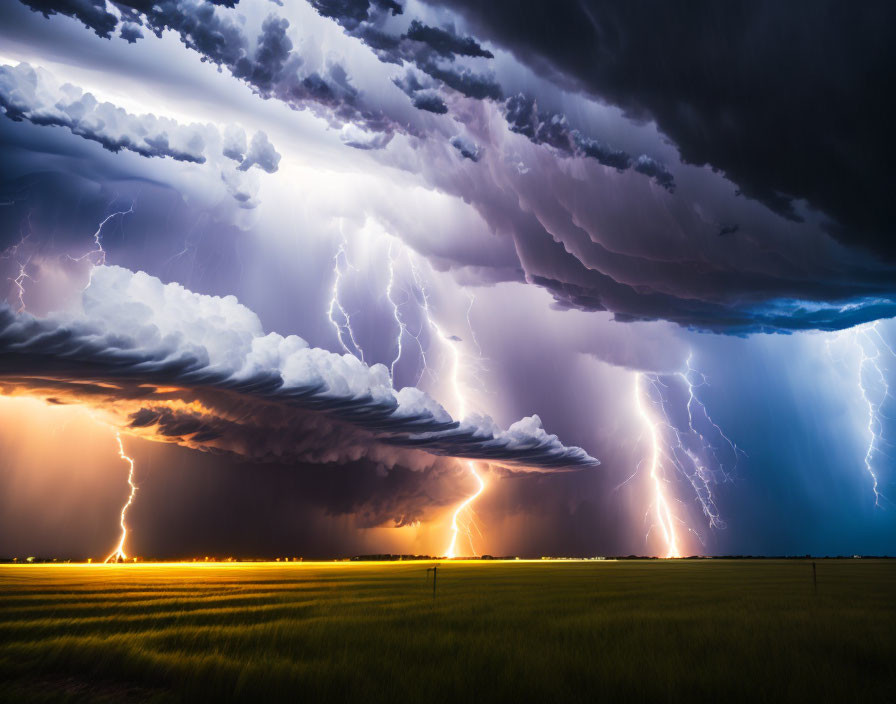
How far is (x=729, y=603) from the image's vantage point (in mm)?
26281

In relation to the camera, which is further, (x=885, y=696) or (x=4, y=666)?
(x=4, y=666)

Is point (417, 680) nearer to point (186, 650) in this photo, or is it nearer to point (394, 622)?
point (186, 650)

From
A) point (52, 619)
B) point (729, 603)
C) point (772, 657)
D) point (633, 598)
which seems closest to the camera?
point (772, 657)

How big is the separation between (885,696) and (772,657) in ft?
10.0

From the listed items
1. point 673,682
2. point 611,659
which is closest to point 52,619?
point 611,659

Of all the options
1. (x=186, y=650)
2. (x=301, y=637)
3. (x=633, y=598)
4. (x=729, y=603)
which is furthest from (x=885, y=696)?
(x=633, y=598)

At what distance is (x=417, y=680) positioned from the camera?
35.4 feet

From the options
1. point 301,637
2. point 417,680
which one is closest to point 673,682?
point 417,680

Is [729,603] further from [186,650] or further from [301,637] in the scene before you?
[186,650]

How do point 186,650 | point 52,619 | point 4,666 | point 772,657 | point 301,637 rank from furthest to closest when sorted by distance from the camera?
point 52,619 < point 301,637 < point 186,650 < point 772,657 < point 4,666

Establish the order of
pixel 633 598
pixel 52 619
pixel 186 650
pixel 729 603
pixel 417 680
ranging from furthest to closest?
1. pixel 633 598
2. pixel 729 603
3. pixel 52 619
4. pixel 186 650
5. pixel 417 680

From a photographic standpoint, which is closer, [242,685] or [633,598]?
[242,685]

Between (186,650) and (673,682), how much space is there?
9860 millimetres

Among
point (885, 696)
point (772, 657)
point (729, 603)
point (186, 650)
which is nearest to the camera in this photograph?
point (885, 696)
